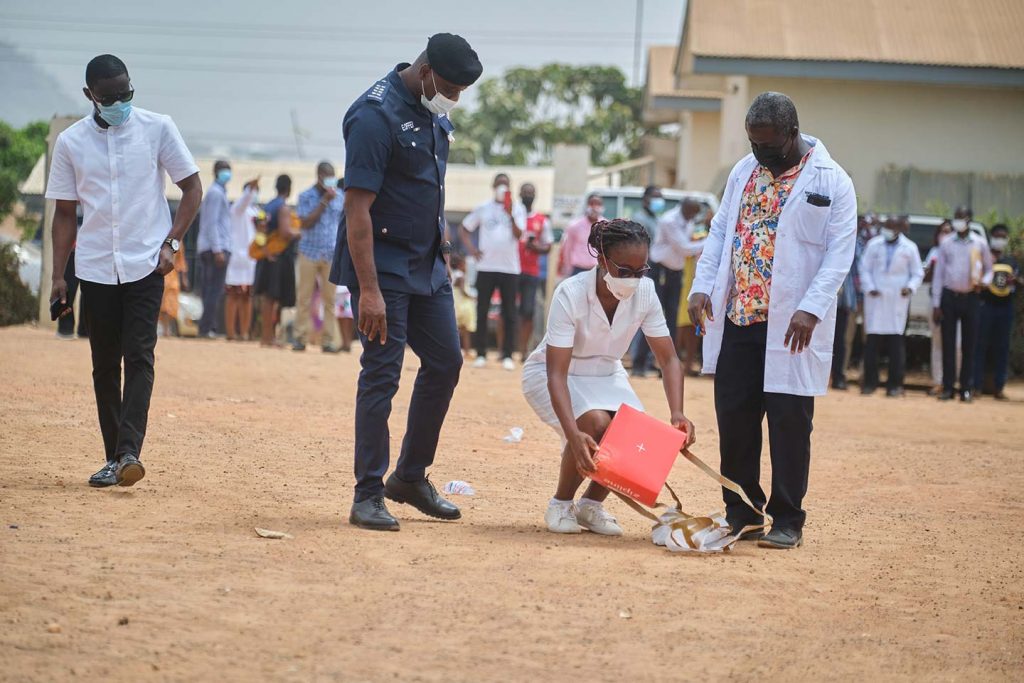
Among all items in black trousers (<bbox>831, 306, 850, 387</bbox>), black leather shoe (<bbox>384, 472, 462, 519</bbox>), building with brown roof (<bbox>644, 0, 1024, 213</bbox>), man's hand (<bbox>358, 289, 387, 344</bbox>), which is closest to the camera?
man's hand (<bbox>358, 289, 387, 344</bbox>)

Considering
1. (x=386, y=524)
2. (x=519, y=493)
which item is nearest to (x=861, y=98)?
(x=519, y=493)

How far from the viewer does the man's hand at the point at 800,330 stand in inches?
236

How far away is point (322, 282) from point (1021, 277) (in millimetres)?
10073

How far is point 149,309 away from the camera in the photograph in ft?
22.1

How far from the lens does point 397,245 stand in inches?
235

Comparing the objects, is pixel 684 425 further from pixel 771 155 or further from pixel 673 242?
pixel 673 242

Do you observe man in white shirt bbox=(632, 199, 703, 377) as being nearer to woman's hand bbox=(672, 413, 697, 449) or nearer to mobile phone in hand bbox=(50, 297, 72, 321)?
mobile phone in hand bbox=(50, 297, 72, 321)

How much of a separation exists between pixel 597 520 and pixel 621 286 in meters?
1.11

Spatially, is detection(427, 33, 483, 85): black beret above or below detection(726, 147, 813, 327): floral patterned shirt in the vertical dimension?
above

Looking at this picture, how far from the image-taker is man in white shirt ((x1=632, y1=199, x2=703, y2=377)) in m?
15.9

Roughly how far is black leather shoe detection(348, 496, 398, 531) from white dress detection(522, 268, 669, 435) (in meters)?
0.84

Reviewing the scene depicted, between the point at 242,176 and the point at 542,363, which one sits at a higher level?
the point at 242,176

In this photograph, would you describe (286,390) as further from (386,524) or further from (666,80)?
(666,80)

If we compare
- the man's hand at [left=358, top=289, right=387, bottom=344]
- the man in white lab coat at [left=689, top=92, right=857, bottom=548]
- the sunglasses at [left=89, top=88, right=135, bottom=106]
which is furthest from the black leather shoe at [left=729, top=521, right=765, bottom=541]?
the sunglasses at [left=89, top=88, right=135, bottom=106]
